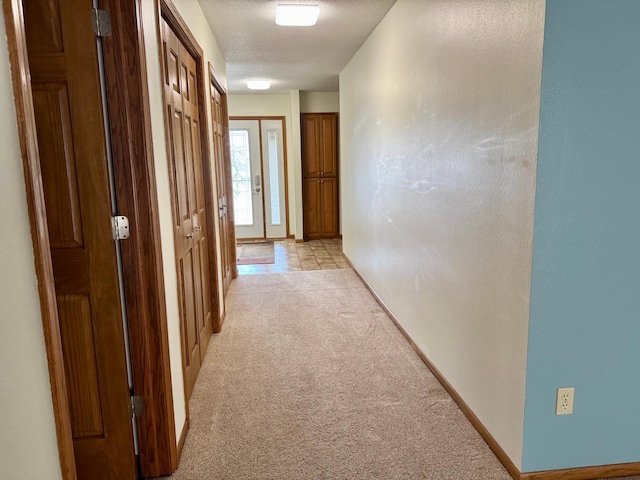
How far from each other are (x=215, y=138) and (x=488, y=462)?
3315mm

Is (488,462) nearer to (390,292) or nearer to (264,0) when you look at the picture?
(390,292)

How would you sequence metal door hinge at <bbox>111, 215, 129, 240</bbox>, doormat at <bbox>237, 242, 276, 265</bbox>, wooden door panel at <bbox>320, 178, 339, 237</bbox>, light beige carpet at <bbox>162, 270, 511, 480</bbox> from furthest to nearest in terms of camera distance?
wooden door panel at <bbox>320, 178, 339, 237</bbox> < doormat at <bbox>237, 242, 276, 265</bbox> < light beige carpet at <bbox>162, 270, 511, 480</bbox> < metal door hinge at <bbox>111, 215, 129, 240</bbox>

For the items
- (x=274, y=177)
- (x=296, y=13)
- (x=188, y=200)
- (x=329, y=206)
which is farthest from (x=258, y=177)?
(x=188, y=200)

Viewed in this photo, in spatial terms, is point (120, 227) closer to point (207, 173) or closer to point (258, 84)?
point (207, 173)

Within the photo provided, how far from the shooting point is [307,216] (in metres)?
7.59

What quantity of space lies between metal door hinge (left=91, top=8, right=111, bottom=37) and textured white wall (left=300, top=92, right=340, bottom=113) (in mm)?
5927

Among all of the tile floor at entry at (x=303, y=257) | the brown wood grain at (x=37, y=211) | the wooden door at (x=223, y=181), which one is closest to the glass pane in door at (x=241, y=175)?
the tile floor at entry at (x=303, y=257)

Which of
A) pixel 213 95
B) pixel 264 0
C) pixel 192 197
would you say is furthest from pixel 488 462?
pixel 213 95

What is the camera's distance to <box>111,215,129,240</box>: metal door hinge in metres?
1.67

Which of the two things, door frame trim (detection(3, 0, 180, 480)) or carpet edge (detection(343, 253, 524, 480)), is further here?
carpet edge (detection(343, 253, 524, 480))

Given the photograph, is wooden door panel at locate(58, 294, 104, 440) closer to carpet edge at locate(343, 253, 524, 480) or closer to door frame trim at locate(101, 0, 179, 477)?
door frame trim at locate(101, 0, 179, 477)

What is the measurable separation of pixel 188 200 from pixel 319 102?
5176 millimetres

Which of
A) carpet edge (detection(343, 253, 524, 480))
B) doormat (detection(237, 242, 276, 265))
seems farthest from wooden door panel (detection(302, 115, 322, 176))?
carpet edge (detection(343, 253, 524, 480))

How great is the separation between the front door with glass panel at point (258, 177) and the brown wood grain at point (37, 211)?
666 centimetres
